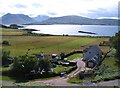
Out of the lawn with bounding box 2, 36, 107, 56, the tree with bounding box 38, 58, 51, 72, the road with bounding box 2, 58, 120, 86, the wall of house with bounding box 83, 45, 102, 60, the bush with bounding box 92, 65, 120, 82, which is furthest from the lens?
the lawn with bounding box 2, 36, 107, 56

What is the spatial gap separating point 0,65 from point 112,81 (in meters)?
27.3

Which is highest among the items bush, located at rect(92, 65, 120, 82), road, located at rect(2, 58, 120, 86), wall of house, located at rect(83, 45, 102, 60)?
wall of house, located at rect(83, 45, 102, 60)

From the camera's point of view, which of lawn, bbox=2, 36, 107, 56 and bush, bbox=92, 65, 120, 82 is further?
lawn, bbox=2, 36, 107, 56

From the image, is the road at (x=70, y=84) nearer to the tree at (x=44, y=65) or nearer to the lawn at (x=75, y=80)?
the lawn at (x=75, y=80)

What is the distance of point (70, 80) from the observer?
141 ft

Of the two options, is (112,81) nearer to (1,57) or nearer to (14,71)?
(14,71)

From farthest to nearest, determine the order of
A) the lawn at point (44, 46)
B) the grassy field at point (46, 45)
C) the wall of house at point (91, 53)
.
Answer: the grassy field at point (46, 45), the lawn at point (44, 46), the wall of house at point (91, 53)

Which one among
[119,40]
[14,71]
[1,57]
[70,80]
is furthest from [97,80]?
[1,57]

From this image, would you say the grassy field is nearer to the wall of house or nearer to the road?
the wall of house

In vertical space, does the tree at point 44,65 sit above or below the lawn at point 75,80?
above

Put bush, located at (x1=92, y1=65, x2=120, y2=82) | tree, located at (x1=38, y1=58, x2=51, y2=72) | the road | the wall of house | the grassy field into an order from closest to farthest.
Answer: the road
bush, located at (x1=92, y1=65, x2=120, y2=82)
tree, located at (x1=38, y1=58, x2=51, y2=72)
the wall of house
the grassy field

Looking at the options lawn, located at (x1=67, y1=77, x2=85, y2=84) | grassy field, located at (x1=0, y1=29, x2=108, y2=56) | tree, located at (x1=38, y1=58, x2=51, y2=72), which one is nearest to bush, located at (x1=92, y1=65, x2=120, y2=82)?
lawn, located at (x1=67, y1=77, x2=85, y2=84)

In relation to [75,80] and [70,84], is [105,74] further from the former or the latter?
[70,84]

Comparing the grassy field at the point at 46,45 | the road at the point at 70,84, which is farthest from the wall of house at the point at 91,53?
the grassy field at the point at 46,45
